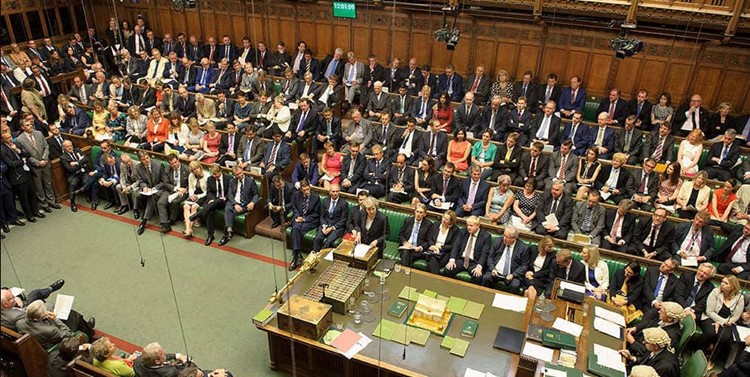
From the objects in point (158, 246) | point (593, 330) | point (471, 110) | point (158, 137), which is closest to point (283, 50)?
point (158, 137)

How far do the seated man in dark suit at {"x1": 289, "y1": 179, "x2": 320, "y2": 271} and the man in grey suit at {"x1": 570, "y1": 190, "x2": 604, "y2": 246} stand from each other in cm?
299

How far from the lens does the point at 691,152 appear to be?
6.69m

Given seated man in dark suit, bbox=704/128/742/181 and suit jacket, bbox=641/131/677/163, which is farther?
suit jacket, bbox=641/131/677/163

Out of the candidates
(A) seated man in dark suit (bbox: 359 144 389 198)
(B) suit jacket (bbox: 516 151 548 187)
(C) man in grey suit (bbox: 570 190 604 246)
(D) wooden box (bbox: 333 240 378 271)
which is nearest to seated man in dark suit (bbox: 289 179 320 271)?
(A) seated man in dark suit (bbox: 359 144 389 198)

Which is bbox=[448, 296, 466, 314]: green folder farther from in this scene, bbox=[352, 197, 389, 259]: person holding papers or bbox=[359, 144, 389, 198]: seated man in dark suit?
bbox=[359, 144, 389, 198]: seated man in dark suit

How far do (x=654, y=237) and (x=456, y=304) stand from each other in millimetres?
2535

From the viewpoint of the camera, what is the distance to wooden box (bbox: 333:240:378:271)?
16.1ft

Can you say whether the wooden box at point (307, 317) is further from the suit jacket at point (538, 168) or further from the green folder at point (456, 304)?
the suit jacket at point (538, 168)

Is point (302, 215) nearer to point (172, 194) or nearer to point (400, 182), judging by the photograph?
point (400, 182)

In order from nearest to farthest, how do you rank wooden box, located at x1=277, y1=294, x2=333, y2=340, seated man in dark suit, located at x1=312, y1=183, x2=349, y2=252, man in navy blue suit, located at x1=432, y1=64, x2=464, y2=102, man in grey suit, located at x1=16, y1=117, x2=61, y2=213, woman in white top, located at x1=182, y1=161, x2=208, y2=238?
wooden box, located at x1=277, y1=294, x2=333, y2=340
seated man in dark suit, located at x1=312, y1=183, x2=349, y2=252
woman in white top, located at x1=182, y1=161, x2=208, y2=238
man in grey suit, located at x1=16, y1=117, x2=61, y2=213
man in navy blue suit, located at x1=432, y1=64, x2=464, y2=102

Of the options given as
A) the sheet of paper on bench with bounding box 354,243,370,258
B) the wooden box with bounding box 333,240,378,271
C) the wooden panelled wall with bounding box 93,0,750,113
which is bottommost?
the wooden box with bounding box 333,240,378,271

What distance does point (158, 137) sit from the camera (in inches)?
320

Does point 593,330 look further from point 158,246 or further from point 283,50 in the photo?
point 283,50

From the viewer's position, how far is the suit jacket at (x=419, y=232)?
5773 millimetres
